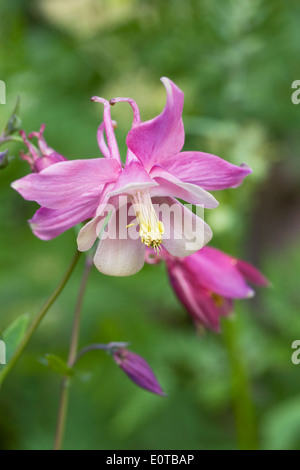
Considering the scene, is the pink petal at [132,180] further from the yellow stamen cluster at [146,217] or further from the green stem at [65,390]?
the green stem at [65,390]

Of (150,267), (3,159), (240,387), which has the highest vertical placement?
(150,267)

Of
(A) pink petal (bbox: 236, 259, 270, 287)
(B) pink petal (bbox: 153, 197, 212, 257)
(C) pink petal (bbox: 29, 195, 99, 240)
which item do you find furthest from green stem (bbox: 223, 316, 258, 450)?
(C) pink petal (bbox: 29, 195, 99, 240)

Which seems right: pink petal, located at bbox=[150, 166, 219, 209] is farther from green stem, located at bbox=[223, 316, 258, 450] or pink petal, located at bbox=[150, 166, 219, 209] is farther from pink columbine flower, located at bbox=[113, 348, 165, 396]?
green stem, located at bbox=[223, 316, 258, 450]

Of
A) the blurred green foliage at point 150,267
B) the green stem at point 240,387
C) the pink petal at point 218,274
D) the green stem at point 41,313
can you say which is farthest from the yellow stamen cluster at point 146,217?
the green stem at point 240,387

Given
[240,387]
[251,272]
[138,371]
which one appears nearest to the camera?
[138,371]

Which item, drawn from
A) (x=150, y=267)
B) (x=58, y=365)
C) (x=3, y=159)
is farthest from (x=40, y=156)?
(x=150, y=267)

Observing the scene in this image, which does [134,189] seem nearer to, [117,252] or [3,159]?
[117,252]

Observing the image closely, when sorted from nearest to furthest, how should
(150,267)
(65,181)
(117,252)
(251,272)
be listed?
(65,181) → (117,252) → (251,272) → (150,267)
